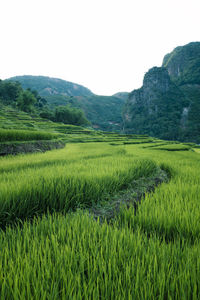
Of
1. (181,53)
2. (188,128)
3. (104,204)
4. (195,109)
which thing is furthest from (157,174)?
(181,53)

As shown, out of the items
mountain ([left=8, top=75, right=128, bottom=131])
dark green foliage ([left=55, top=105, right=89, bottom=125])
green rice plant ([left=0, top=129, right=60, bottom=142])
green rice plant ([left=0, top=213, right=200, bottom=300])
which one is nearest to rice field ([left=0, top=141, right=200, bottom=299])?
green rice plant ([left=0, top=213, right=200, bottom=300])

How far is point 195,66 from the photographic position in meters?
69.1

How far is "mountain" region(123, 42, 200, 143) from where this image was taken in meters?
50.8

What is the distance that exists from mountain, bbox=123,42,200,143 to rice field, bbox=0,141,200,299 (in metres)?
47.2

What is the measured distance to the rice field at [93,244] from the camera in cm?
59

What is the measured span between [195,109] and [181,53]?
4480 centimetres

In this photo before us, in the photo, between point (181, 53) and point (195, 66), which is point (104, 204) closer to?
point (195, 66)

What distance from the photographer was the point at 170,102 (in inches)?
2458

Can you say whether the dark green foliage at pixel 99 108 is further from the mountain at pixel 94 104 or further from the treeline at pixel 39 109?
the treeline at pixel 39 109

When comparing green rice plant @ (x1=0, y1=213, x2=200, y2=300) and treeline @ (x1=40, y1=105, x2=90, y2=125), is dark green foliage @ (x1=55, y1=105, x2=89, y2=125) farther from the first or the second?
green rice plant @ (x1=0, y1=213, x2=200, y2=300)

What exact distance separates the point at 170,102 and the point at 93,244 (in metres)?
71.1

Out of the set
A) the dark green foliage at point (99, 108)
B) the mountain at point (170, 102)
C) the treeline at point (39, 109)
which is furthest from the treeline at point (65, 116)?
the dark green foliage at point (99, 108)

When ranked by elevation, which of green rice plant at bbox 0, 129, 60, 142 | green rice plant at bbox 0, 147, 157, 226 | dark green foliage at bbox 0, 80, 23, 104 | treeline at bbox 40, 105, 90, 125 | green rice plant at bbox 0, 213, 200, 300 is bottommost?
green rice plant at bbox 0, 147, 157, 226

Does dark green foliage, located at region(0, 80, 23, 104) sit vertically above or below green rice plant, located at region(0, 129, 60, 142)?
above
